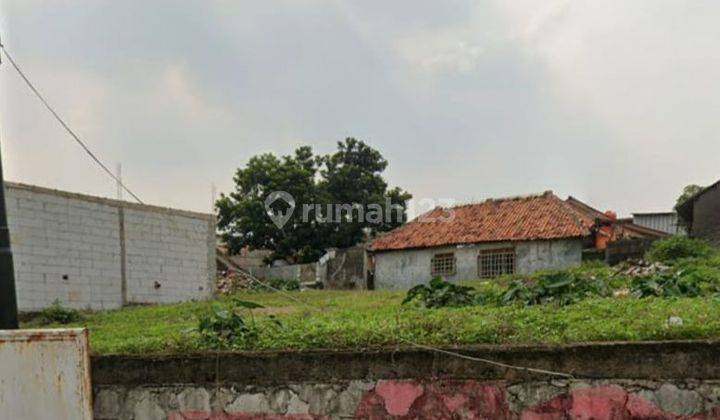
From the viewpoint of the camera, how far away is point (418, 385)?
398cm

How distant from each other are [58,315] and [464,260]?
51.1ft

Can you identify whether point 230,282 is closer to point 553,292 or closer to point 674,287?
point 553,292

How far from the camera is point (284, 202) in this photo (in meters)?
31.7

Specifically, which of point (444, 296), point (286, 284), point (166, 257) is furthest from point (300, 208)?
point (444, 296)

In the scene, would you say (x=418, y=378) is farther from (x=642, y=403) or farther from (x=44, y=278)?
(x=44, y=278)

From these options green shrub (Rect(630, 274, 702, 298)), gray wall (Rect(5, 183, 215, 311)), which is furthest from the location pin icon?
green shrub (Rect(630, 274, 702, 298))

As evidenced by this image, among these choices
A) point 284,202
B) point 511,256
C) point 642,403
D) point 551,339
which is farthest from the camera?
point 284,202

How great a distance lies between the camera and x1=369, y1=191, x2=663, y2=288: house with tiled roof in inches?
929

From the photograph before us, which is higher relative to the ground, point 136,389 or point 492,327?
point 492,327

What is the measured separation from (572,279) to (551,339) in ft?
8.27

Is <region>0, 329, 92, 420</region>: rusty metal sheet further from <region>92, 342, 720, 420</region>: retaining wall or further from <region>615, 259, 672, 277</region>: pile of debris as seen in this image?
<region>615, 259, 672, 277</region>: pile of debris

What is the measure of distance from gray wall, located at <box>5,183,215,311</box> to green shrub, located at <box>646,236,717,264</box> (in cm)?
1186

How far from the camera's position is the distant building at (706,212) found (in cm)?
2056

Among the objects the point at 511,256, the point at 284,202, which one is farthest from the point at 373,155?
the point at 511,256
